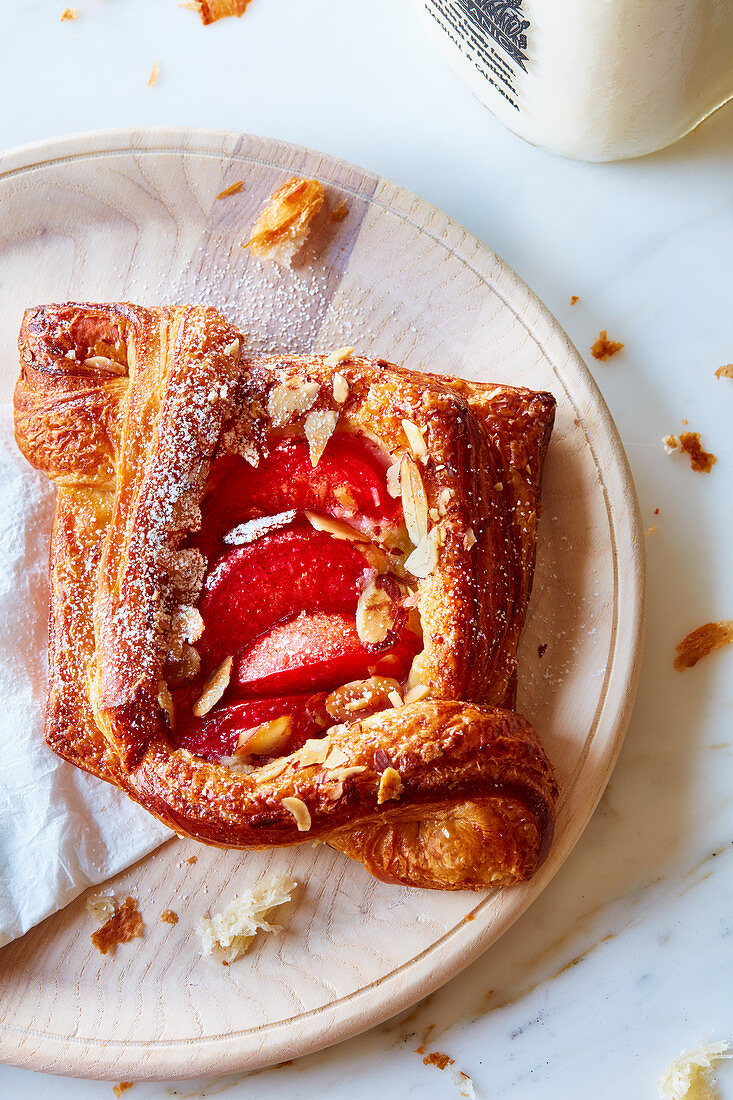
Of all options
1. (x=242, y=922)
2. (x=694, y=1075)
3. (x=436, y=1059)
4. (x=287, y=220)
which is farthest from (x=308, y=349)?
(x=694, y=1075)

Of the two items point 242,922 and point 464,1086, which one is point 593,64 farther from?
point 464,1086

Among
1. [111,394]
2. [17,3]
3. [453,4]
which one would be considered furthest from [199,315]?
[17,3]

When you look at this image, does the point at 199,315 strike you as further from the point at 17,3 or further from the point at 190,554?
the point at 17,3

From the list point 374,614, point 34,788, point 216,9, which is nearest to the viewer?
point 374,614

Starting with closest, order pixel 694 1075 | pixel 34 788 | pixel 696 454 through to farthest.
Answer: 1. pixel 34 788
2. pixel 694 1075
3. pixel 696 454

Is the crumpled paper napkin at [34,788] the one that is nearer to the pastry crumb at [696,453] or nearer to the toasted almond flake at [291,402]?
the toasted almond flake at [291,402]
